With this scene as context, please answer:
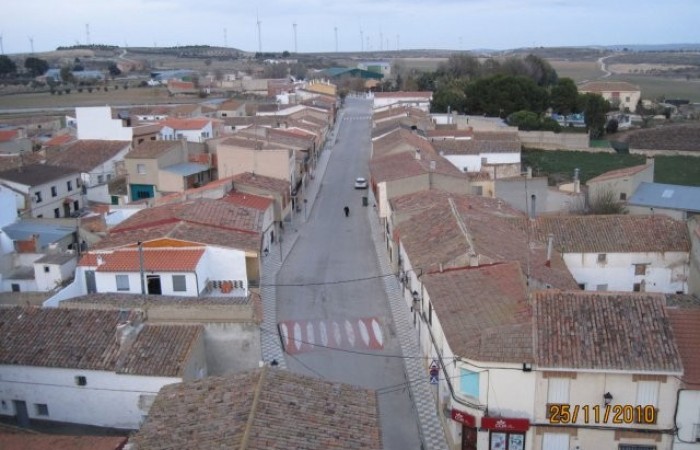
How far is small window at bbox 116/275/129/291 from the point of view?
2088 cm

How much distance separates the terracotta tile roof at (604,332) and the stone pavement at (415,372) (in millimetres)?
3776

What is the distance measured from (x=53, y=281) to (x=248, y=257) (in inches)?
258

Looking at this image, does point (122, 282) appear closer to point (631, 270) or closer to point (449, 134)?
point (631, 270)

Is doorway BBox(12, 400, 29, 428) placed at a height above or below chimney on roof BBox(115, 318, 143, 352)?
below

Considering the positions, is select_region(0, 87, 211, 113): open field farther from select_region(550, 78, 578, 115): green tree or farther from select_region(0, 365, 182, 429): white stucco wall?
select_region(0, 365, 182, 429): white stucco wall

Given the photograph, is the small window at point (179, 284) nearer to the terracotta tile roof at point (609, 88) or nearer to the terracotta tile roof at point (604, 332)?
the terracotta tile roof at point (604, 332)

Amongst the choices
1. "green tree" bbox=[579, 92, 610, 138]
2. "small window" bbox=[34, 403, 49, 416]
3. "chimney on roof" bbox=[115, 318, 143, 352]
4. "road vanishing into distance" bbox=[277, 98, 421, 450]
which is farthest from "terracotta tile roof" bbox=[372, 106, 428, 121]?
"small window" bbox=[34, 403, 49, 416]

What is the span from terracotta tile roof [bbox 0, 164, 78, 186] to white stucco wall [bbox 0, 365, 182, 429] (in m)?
19.9

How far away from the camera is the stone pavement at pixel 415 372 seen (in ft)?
54.3

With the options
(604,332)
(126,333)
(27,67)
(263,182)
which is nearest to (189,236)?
(126,333)

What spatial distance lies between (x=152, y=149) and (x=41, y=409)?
2373cm

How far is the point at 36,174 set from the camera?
116 feet

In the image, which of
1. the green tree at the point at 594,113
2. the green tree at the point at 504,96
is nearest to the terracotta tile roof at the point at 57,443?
the green tree at the point at 504,96
